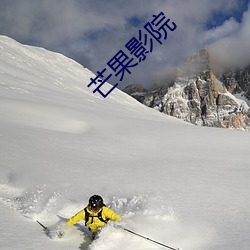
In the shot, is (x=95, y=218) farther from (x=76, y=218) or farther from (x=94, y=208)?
(x=76, y=218)

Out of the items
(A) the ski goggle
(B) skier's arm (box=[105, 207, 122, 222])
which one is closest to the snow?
(B) skier's arm (box=[105, 207, 122, 222])

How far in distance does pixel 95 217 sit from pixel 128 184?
2322 mm

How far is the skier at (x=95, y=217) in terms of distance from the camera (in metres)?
5.72

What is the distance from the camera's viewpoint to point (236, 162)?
10508 millimetres

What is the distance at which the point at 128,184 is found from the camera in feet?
26.3

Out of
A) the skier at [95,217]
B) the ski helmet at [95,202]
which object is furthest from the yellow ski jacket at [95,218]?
the ski helmet at [95,202]

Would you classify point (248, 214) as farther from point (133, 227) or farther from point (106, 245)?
point (106, 245)

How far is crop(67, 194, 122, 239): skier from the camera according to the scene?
225 inches

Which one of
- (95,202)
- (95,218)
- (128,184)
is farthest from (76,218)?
(128,184)

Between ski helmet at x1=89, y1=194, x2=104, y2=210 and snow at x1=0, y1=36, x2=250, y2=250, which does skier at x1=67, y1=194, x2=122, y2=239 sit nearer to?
ski helmet at x1=89, y1=194, x2=104, y2=210

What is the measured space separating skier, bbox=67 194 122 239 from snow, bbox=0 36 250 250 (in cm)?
20

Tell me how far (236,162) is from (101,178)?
5037mm

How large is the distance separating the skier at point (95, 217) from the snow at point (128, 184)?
8.0 inches

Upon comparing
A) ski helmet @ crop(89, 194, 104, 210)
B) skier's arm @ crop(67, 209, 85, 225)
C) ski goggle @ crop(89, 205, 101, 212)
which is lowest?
skier's arm @ crop(67, 209, 85, 225)
